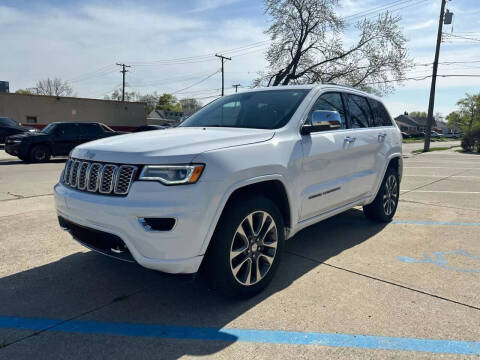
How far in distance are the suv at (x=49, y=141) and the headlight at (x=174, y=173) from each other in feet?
42.0

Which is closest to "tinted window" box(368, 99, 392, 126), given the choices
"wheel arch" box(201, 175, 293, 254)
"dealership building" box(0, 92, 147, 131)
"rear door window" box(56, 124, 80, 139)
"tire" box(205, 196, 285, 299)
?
"wheel arch" box(201, 175, 293, 254)

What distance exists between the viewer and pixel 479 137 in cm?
2638

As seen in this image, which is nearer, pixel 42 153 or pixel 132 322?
pixel 132 322

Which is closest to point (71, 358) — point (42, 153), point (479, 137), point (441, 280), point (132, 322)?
point (132, 322)

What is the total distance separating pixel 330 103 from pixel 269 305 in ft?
7.58

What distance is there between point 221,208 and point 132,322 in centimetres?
106

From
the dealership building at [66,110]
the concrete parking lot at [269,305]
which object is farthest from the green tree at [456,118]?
the concrete parking lot at [269,305]

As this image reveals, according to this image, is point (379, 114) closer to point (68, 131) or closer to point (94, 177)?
point (94, 177)

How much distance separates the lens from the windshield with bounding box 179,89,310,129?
11.7 feet

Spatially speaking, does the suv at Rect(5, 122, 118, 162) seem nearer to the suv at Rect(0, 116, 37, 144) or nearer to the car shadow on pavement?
the suv at Rect(0, 116, 37, 144)

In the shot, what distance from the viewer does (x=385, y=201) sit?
17.1ft

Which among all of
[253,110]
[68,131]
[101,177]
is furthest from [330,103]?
[68,131]

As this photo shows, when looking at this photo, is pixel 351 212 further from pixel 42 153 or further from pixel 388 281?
pixel 42 153

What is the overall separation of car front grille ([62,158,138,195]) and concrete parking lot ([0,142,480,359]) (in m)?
0.80
